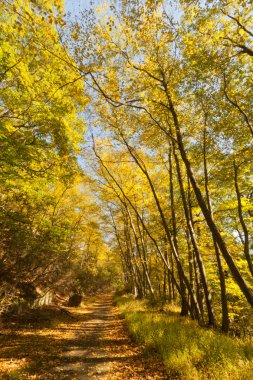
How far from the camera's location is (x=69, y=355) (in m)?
6.94

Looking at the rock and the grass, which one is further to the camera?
the rock

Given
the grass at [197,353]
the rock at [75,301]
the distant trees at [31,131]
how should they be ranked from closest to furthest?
the grass at [197,353] < the distant trees at [31,131] < the rock at [75,301]

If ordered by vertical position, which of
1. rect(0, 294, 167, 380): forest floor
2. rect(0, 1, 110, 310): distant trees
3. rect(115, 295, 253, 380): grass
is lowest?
rect(0, 294, 167, 380): forest floor

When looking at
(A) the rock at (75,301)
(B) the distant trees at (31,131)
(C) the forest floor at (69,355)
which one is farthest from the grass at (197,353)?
(A) the rock at (75,301)

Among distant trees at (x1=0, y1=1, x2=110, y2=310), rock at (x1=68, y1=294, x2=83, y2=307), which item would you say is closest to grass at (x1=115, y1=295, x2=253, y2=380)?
distant trees at (x1=0, y1=1, x2=110, y2=310)

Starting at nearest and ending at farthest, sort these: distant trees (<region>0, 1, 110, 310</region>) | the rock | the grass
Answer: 1. the grass
2. distant trees (<region>0, 1, 110, 310</region>)
3. the rock

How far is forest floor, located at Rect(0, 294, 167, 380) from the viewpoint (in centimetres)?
549

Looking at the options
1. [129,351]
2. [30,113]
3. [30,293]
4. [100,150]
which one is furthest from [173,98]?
[30,293]

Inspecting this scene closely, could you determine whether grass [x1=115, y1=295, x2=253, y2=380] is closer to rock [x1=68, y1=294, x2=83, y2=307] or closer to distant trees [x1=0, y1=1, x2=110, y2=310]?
distant trees [x1=0, y1=1, x2=110, y2=310]

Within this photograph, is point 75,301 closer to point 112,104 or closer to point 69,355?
point 69,355

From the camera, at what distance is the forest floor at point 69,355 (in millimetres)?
5488

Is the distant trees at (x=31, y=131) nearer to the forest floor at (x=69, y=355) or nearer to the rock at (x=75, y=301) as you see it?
the forest floor at (x=69, y=355)

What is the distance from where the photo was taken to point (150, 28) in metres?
7.06

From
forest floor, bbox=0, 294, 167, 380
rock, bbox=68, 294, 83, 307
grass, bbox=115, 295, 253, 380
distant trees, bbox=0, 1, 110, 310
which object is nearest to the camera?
grass, bbox=115, 295, 253, 380
